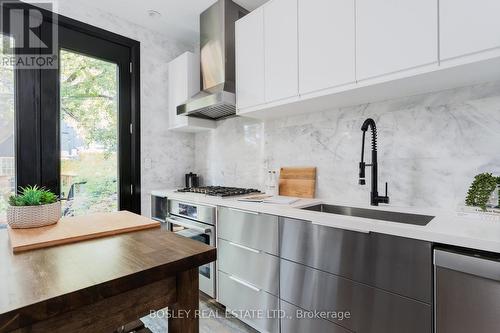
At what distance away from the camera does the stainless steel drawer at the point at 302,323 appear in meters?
1.36

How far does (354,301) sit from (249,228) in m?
0.76

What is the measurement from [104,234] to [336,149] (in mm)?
1632

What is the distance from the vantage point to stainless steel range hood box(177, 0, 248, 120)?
2.23 metres

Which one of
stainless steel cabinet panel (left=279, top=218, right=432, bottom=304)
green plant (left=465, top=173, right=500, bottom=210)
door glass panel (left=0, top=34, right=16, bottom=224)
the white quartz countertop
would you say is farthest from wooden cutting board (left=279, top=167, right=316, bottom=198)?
door glass panel (left=0, top=34, right=16, bottom=224)

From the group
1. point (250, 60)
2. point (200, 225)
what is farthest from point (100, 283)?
point (250, 60)

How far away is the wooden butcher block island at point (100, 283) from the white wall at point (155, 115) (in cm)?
Answer: 187

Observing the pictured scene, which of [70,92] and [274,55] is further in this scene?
[70,92]

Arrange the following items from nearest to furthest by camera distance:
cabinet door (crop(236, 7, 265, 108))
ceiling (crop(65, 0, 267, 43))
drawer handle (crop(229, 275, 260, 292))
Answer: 1. drawer handle (crop(229, 275, 260, 292))
2. cabinet door (crop(236, 7, 265, 108))
3. ceiling (crop(65, 0, 267, 43))

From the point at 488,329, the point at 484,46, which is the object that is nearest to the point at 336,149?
the point at 484,46

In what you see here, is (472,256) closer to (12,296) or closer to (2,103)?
(12,296)

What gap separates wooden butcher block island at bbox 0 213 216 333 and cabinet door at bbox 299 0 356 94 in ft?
4.13

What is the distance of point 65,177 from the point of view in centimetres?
227

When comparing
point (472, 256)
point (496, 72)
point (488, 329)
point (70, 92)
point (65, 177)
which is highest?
point (70, 92)

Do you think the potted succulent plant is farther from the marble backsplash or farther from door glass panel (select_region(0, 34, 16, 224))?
the marble backsplash
